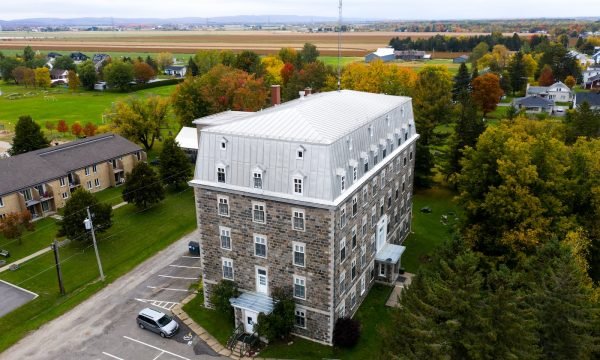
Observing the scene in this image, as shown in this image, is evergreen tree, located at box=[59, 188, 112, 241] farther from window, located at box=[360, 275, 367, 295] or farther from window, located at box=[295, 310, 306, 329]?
window, located at box=[360, 275, 367, 295]

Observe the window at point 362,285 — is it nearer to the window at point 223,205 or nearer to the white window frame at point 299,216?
the white window frame at point 299,216

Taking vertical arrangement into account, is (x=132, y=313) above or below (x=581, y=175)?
below

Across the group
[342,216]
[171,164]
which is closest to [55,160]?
[171,164]

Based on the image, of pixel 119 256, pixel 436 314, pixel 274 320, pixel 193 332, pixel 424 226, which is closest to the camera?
pixel 436 314

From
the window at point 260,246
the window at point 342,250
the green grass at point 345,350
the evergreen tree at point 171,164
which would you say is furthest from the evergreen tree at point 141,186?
the window at point 342,250

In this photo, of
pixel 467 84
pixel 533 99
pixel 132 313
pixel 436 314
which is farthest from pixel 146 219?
pixel 533 99

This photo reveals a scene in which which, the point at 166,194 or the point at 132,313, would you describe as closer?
the point at 132,313

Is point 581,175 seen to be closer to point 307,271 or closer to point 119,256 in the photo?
point 307,271

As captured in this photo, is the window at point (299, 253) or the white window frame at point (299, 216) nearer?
the white window frame at point (299, 216)

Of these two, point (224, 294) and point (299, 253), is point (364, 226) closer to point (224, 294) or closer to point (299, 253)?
point (299, 253)
